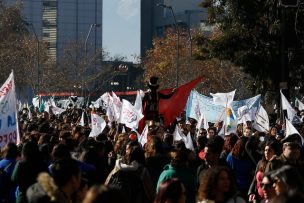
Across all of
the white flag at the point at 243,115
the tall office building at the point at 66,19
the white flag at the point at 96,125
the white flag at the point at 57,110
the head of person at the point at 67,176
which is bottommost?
the white flag at the point at 57,110

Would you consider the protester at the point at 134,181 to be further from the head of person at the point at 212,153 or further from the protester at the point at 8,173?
the protester at the point at 8,173

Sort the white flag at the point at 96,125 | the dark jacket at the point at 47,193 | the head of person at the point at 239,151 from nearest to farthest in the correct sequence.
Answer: the dark jacket at the point at 47,193, the head of person at the point at 239,151, the white flag at the point at 96,125

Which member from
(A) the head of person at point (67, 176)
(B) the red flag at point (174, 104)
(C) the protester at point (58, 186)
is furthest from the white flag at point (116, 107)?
(A) the head of person at point (67, 176)

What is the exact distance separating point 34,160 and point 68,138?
8.02ft

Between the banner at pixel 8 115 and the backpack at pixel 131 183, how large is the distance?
11.2 feet

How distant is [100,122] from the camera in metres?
17.1

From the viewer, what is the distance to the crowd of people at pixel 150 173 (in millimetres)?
6254

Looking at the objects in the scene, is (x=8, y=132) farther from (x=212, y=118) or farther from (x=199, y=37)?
(x=199, y=37)

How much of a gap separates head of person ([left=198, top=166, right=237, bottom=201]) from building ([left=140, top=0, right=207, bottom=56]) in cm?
10880

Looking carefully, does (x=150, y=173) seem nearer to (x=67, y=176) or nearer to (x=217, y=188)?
(x=217, y=188)

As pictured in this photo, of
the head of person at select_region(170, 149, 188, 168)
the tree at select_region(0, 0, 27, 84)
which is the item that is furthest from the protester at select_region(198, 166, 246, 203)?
the tree at select_region(0, 0, 27, 84)

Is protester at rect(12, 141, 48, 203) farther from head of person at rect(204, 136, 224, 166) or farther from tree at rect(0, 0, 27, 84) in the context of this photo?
tree at rect(0, 0, 27, 84)

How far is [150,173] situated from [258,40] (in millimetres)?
19681

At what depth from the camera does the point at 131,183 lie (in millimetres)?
8906
